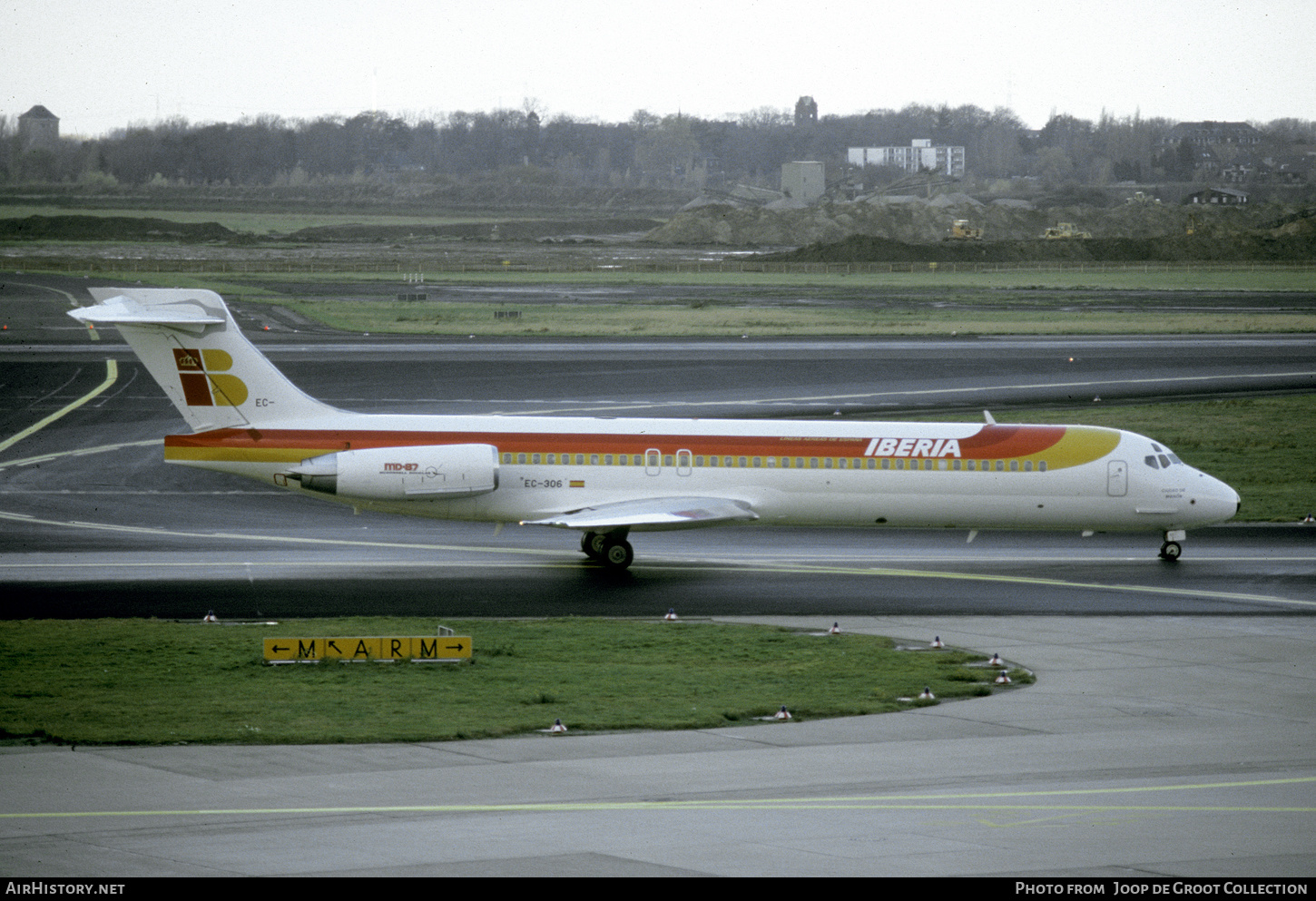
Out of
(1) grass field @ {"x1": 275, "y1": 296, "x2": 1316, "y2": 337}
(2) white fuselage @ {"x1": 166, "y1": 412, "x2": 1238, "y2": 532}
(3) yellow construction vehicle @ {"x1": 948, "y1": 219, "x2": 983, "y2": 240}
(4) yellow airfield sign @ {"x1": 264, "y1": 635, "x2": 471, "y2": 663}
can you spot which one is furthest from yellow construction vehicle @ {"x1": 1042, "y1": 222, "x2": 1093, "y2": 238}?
(4) yellow airfield sign @ {"x1": 264, "y1": 635, "x2": 471, "y2": 663}

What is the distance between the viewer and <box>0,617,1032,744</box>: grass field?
18438 millimetres

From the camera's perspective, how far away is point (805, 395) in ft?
172

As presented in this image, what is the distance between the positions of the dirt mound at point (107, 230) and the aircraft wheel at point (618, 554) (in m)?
109

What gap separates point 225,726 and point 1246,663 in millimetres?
16488

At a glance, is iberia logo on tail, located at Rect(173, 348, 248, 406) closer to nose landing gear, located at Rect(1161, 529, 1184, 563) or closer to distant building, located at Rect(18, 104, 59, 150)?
nose landing gear, located at Rect(1161, 529, 1184, 563)

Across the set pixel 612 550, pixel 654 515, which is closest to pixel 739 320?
pixel 612 550

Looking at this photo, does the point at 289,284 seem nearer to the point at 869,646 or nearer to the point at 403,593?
the point at 403,593

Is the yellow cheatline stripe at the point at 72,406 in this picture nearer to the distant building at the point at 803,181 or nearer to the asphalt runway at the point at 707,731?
the asphalt runway at the point at 707,731

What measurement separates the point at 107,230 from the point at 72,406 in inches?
3720

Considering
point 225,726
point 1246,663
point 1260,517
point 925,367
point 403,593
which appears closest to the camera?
point 225,726

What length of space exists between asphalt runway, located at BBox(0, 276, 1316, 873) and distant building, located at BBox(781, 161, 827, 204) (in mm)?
138755

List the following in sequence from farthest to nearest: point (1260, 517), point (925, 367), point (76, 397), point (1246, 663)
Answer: point (925, 367) < point (76, 397) < point (1260, 517) < point (1246, 663)

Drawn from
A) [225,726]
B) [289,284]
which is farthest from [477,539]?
[289,284]

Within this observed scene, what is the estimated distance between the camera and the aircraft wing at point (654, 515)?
96.6 feet
